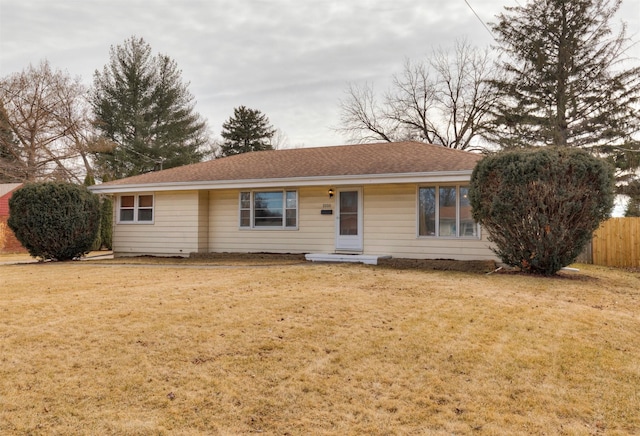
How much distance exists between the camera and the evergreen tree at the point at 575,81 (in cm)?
2117

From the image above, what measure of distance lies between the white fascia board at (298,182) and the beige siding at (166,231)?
1.71 ft

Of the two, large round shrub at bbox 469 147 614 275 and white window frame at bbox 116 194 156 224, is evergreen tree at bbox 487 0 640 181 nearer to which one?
large round shrub at bbox 469 147 614 275

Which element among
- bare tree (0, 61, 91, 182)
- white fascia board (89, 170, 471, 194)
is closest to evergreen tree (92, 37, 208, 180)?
bare tree (0, 61, 91, 182)

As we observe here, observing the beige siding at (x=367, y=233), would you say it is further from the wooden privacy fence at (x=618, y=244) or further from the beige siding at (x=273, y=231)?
the wooden privacy fence at (x=618, y=244)

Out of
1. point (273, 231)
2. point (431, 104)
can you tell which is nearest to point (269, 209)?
point (273, 231)

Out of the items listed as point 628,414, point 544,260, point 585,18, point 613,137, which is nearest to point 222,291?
point 628,414

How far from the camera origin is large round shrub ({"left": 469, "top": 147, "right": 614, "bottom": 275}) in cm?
912

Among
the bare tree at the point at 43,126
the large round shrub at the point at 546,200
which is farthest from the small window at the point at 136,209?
the bare tree at the point at 43,126

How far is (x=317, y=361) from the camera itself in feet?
14.8

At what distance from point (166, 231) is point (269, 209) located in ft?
11.9

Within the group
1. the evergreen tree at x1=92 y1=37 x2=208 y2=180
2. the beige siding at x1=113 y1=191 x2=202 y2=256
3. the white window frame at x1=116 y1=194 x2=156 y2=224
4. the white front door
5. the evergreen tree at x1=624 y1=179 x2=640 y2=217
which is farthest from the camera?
the evergreen tree at x1=92 y1=37 x2=208 y2=180

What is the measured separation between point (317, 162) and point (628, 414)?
12.0m

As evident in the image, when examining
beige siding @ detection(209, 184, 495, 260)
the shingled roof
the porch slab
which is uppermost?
the shingled roof

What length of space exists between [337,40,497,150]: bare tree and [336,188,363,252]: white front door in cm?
1539
